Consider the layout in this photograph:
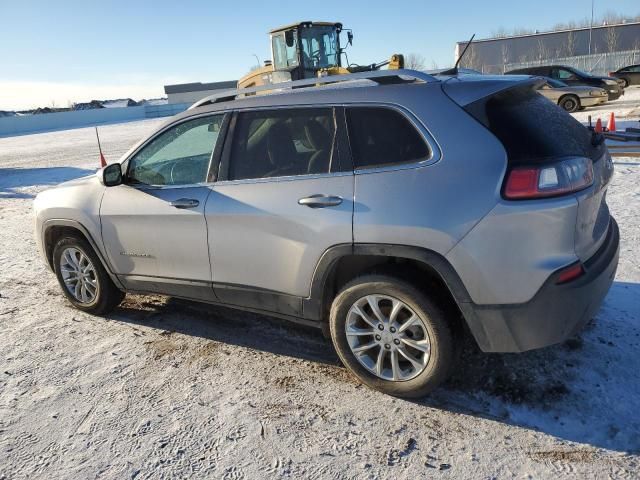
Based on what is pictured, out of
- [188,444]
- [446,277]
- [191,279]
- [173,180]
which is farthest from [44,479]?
[446,277]

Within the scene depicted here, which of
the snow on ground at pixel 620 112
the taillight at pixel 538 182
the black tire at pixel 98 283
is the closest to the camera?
the taillight at pixel 538 182

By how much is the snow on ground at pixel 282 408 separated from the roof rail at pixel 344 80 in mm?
1789

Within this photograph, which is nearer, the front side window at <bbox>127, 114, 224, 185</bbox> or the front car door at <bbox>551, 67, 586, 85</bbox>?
the front side window at <bbox>127, 114, 224, 185</bbox>

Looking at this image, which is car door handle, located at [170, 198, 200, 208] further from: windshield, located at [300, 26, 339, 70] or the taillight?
windshield, located at [300, 26, 339, 70]

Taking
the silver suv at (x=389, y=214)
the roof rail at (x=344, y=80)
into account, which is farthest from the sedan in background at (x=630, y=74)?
the roof rail at (x=344, y=80)

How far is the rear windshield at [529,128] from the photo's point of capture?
2562 mm

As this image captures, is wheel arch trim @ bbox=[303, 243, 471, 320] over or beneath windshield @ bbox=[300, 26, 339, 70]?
beneath

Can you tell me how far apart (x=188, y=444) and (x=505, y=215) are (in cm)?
205

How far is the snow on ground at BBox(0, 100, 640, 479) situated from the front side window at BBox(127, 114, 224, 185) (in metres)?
1.25

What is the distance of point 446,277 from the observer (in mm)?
2680

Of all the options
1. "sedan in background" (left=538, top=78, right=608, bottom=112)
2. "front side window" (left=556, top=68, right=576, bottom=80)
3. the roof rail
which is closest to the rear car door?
the roof rail

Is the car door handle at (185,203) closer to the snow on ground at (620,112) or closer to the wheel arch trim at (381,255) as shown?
the wheel arch trim at (381,255)

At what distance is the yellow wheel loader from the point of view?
589 inches

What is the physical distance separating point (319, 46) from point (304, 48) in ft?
1.83
